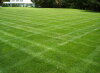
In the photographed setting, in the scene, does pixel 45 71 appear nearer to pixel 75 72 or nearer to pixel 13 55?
pixel 75 72

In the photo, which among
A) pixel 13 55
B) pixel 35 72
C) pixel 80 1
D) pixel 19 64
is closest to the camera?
pixel 35 72

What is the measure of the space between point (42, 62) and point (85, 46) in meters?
2.30

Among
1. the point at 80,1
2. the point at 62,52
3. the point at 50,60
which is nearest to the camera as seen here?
the point at 50,60

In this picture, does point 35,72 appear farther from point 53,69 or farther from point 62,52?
point 62,52

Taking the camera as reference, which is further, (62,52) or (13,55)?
(62,52)

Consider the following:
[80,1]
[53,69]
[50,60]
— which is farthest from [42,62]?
[80,1]

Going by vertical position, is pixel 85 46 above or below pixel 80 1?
below

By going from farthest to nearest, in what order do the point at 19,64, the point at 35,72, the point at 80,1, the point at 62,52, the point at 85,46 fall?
the point at 80,1, the point at 85,46, the point at 62,52, the point at 19,64, the point at 35,72

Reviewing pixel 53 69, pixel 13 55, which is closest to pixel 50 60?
pixel 53 69

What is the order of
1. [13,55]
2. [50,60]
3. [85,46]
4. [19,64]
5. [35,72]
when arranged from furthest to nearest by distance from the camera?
[85,46] < [13,55] < [50,60] < [19,64] < [35,72]

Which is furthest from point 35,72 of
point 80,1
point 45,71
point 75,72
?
point 80,1

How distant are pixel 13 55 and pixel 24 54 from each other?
39 centimetres

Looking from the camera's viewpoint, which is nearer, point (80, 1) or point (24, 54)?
point (24, 54)

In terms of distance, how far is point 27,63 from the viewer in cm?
401
